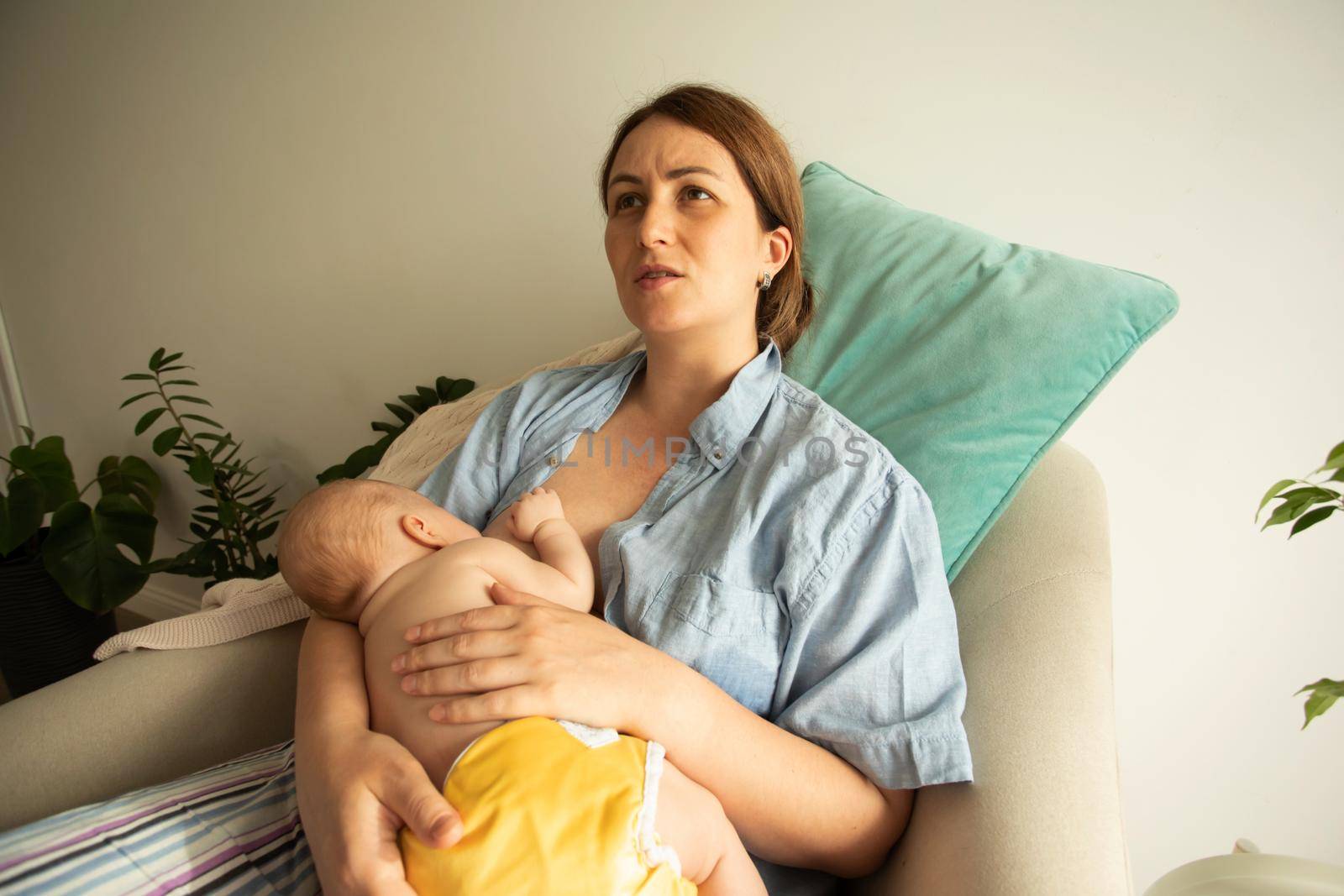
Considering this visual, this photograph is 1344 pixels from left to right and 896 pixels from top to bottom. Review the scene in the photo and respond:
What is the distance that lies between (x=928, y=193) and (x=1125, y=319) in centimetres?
53

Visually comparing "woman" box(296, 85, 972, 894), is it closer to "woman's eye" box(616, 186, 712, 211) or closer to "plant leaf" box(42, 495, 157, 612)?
"woman's eye" box(616, 186, 712, 211)

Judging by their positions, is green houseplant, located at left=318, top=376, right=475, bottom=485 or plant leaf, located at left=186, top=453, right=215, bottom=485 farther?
plant leaf, located at left=186, top=453, right=215, bottom=485

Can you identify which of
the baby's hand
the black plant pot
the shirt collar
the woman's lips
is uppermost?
the woman's lips

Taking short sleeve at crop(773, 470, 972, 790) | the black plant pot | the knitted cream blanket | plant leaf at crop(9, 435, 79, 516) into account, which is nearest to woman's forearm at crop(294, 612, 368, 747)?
the knitted cream blanket

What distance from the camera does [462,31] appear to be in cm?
190

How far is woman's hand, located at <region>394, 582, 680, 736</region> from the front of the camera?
2.65 feet

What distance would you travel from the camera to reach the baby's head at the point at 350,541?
40.9 inches

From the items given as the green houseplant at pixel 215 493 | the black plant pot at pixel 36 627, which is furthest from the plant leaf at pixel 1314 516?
the black plant pot at pixel 36 627

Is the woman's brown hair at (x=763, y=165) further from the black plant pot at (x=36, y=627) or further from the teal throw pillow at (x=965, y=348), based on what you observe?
Result: the black plant pot at (x=36, y=627)

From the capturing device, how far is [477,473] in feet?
4.40

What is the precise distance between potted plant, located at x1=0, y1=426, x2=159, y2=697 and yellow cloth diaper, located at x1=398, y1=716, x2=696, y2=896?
1888 millimetres

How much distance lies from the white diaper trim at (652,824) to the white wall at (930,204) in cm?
106

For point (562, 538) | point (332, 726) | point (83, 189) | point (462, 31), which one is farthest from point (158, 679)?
point (83, 189)

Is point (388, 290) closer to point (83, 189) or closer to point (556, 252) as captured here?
point (556, 252)
